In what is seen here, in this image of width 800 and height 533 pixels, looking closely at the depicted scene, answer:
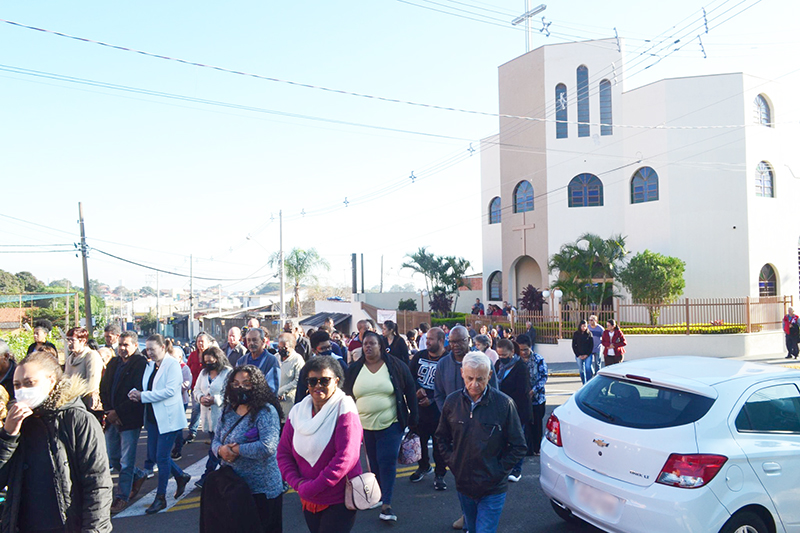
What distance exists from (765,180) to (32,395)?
96.0 ft

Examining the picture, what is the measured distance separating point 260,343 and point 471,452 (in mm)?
3769

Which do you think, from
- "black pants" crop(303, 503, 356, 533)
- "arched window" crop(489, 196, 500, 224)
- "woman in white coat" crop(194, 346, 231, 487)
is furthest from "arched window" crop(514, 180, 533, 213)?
"black pants" crop(303, 503, 356, 533)

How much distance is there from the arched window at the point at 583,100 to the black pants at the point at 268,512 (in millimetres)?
26768

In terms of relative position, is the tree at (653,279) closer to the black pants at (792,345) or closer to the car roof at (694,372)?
the black pants at (792,345)

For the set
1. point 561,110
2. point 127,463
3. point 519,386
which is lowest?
point 127,463

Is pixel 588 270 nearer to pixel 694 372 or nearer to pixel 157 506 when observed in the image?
pixel 694 372

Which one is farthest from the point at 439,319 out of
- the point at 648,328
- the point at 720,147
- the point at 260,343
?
the point at 260,343

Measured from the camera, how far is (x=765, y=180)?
25.2 meters

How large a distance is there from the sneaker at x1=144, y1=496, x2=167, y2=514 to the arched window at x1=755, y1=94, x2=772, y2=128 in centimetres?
2836

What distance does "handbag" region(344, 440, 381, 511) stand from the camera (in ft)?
11.0

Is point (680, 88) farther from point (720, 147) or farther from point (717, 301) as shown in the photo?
point (717, 301)

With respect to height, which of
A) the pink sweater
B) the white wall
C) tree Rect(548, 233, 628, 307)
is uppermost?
tree Rect(548, 233, 628, 307)

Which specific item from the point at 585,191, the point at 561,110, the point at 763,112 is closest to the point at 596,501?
the point at 585,191

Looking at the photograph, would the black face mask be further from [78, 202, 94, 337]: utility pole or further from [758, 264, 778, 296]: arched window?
[758, 264, 778, 296]: arched window
